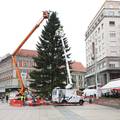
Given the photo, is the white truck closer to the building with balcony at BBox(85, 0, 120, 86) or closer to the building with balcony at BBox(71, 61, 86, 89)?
the building with balcony at BBox(85, 0, 120, 86)

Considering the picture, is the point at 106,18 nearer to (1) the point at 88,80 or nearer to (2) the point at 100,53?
(2) the point at 100,53

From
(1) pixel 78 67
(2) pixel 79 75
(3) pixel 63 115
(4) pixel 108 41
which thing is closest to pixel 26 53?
(2) pixel 79 75

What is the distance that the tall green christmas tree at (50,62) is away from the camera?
58750 mm

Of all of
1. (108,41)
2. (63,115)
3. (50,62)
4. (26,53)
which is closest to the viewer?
(63,115)

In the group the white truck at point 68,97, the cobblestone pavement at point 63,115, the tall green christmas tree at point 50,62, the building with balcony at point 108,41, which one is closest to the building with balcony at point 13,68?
the building with balcony at point 108,41

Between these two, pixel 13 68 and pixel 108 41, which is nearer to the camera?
pixel 108 41

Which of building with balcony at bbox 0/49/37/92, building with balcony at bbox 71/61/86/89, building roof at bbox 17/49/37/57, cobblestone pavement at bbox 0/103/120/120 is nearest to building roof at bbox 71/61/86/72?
building with balcony at bbox 71/61/86/89

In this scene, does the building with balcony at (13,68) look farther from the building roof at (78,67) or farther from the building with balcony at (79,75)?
the building roof at (78,67)

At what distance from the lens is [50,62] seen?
2359 inches

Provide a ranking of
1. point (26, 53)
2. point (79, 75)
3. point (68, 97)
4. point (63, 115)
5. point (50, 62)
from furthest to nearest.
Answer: point (79, 75), point (26, 53), point (50, 62), point (68, 97), point (63, 115)

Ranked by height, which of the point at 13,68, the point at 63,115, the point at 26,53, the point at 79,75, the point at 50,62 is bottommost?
the point at 63,115

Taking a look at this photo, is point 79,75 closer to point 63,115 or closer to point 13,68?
point 13,68

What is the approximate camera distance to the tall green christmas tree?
5875 centimetres

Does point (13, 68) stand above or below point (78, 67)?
below
